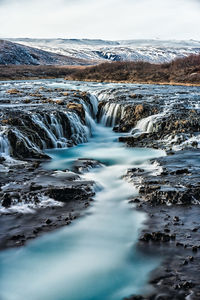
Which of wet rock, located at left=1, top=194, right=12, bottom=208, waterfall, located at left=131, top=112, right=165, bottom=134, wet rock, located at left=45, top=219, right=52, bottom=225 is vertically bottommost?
wet rock, located at left=45, top=219, right=52, bottom=225

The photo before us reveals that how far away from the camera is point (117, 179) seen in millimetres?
12969

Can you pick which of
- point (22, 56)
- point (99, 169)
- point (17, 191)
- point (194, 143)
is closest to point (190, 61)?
point (194, 143)

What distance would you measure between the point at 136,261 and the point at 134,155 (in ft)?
30.3

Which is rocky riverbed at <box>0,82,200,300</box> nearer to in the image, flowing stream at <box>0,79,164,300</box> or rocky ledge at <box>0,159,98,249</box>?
rocky ledge at <box>0,159,98,249</box>

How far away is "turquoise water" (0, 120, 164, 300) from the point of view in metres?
6.77

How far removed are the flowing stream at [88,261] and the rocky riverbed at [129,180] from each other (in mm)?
344

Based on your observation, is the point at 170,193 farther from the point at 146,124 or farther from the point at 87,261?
the point at 146,124

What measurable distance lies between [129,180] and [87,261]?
17.3 ft

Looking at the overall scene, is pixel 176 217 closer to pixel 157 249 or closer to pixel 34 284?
pixel 157 249

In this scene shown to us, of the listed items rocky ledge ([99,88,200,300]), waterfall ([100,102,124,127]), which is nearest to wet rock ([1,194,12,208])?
rocky ledge ([99,88,200,300])

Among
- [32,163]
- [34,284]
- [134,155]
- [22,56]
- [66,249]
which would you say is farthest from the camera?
[22,56]

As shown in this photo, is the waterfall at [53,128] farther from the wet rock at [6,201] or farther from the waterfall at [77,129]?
the wet rock at [6,201]

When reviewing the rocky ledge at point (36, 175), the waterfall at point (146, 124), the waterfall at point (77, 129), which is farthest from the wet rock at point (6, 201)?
the waterfall at point (146, 124)

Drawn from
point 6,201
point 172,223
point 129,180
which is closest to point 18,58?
Result: point 129,180
